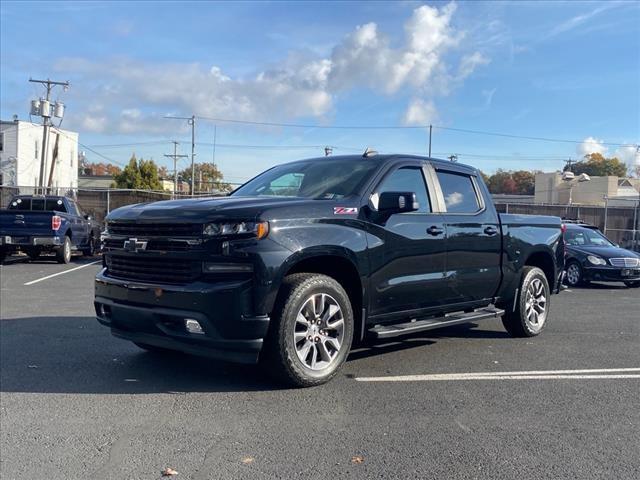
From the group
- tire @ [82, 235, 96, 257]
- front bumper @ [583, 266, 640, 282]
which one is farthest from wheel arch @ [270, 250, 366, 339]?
tire @ [82, 235, 96, 257]

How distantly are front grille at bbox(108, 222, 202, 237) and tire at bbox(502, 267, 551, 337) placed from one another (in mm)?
4163

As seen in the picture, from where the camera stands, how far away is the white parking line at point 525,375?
213 inches

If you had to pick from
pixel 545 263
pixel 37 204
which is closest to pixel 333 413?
pixel 545 263

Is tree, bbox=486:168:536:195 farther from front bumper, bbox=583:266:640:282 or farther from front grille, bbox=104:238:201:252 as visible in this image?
front grille, bbox=104:238:201:252

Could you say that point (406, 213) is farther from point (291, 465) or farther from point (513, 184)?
point (513, 184)

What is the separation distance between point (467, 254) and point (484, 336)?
1582 mm

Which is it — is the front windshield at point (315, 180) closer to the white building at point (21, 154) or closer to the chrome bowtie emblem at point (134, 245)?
the chrome bowtie emblem at point (134, 245)

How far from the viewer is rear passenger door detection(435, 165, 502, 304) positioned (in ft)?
20.5

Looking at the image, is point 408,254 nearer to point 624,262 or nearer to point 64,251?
point 624,262

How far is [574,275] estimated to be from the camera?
14.2 meters

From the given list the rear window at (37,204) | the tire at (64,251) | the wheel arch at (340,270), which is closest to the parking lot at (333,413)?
the wheel arch at (340,270)

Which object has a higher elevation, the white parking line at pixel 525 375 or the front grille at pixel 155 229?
the front grille at pixel 155 229

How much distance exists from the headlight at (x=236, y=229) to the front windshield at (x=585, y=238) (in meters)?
11.9

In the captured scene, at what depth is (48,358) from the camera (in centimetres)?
594
